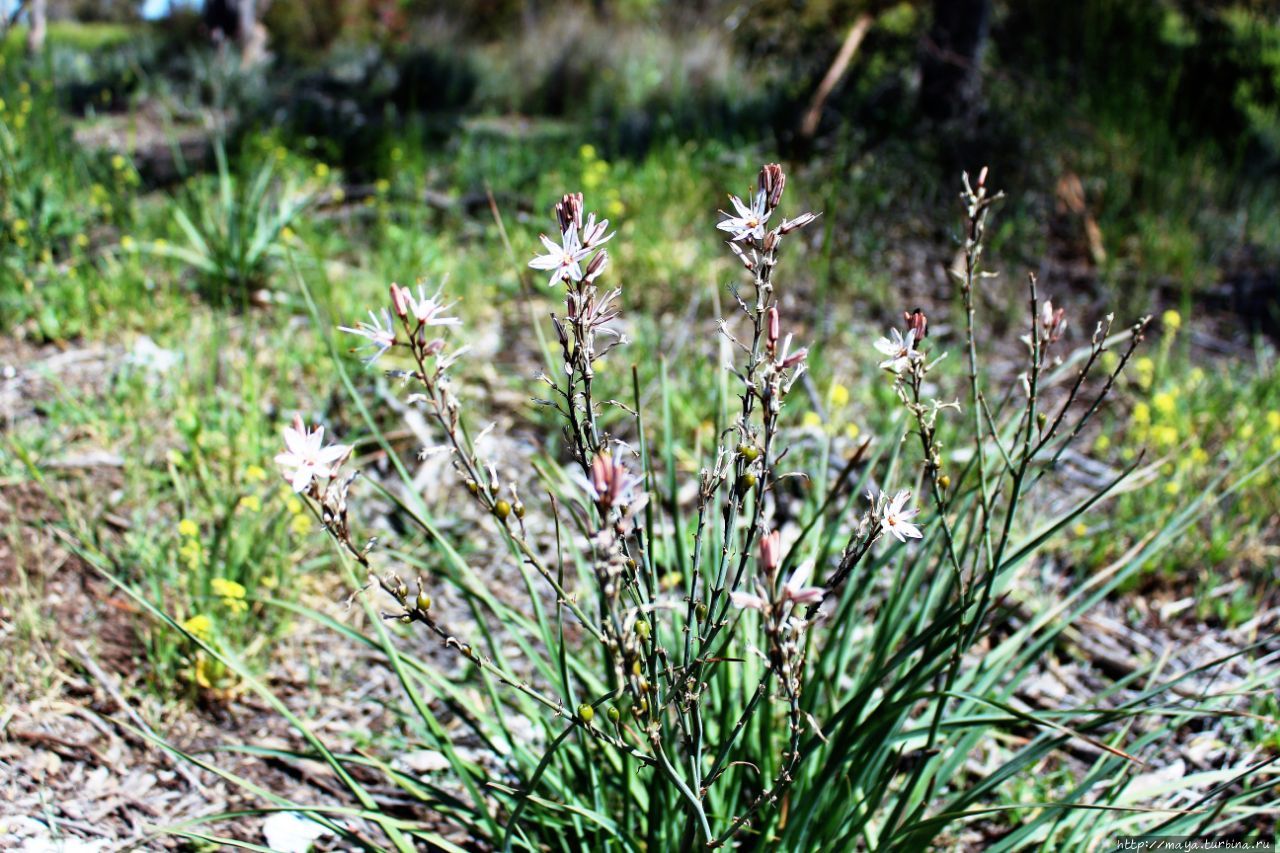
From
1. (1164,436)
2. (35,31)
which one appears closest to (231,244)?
(1164,436)

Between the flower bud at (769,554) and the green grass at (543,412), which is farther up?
the flower bud at (769,554)

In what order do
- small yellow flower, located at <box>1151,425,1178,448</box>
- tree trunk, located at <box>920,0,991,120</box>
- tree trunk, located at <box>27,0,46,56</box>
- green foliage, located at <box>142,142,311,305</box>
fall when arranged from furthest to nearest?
1. tree trunk, located at <box>27,0,46,56</box>
2. tree trunk, located at <box>920,0,991,120</box>
3. green foliage, located at <box>142,142,311,305</box>
4. small yellow flower, located at <box>1151,425,1178,448</box>

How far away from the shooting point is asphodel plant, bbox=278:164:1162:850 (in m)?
1.10

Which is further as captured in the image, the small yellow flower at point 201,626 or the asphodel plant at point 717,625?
the small yellow flower at point 201,626

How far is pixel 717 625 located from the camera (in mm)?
1207

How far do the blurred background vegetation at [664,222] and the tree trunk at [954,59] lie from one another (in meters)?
0.02

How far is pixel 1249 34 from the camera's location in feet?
21.8

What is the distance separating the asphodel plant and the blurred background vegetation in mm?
368

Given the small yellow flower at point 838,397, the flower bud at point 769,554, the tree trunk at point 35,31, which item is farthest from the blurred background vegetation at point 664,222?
the flower bud at point 769,554

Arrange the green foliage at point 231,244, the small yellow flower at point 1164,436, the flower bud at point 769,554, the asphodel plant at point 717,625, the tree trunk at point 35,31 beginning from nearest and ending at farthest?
the flower bud at point 769,554 < the asphodel plant at point 717,625 < the small yellow flower at point 1164,436 < the green foliage at point 231,244 < the tree trunk at point 35,31

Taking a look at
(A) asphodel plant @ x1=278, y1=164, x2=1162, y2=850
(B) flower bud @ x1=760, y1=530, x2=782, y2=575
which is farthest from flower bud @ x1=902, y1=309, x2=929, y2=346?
(B) flower bud @ x1=760, y1=530, x2=782, y2=575

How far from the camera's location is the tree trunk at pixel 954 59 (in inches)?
218

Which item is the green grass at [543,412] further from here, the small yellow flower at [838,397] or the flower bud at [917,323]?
the flower bud at [917,323]

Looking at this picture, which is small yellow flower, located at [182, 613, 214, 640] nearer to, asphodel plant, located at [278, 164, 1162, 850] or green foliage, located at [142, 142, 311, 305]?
asphodel plant, located at [278, 164, 1162, 850]
